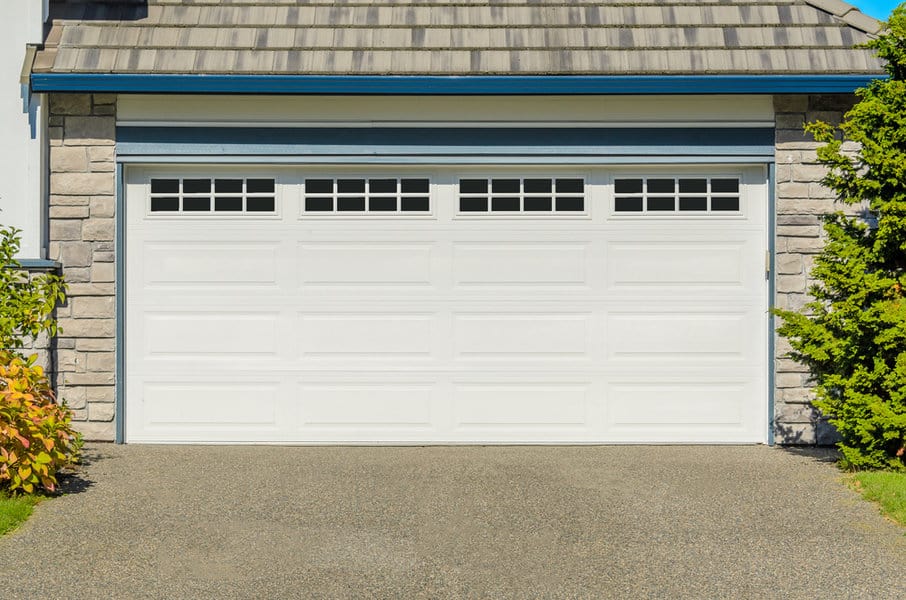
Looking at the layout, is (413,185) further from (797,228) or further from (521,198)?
(797,228)

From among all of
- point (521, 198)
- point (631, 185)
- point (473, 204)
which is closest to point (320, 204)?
point (473, 204)

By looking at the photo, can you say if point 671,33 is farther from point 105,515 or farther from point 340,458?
point 105,515

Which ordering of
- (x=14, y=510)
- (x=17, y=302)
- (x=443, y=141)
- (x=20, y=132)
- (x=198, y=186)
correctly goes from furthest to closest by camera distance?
(x=198, y=186) → (x=443, y=141) → (x=20, y=132) → (x=17, y=302) → (x=14, y=510)

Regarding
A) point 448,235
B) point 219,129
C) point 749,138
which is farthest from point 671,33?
point 219,129

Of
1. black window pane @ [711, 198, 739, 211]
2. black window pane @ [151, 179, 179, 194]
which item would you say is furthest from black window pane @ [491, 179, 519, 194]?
black window pane @ [151, 179, 179, 194]

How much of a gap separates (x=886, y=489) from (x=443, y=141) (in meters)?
4.26

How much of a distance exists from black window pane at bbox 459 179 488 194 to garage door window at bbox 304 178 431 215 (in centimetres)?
29

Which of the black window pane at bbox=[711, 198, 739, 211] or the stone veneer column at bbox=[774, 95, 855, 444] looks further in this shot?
the black window pane at bbox=[711, 198, 739, 211]

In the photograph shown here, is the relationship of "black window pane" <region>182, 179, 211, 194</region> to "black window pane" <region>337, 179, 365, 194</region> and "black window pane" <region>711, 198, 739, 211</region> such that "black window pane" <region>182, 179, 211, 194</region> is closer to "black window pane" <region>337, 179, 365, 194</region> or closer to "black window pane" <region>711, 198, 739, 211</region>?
"black window pane" <region>337, 179, 365, 194</region>

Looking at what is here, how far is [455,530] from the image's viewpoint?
18.0 ft

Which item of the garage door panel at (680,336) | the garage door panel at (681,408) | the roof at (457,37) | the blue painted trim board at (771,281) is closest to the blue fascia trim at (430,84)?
the roof at (457,37)

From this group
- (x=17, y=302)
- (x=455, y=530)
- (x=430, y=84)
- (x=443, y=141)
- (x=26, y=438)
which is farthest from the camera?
(x=443, y=141)

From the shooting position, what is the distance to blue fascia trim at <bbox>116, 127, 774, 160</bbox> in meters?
8.09

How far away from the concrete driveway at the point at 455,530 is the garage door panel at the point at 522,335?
38.9 inches
